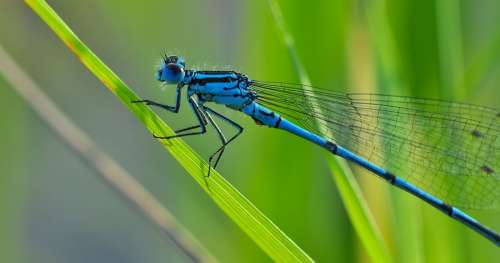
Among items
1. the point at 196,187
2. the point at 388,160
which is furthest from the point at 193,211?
the point at 388,160

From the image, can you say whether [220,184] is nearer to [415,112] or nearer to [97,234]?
[415,112]

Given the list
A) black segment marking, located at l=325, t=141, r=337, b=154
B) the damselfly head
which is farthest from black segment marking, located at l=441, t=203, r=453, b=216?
the damselfly head

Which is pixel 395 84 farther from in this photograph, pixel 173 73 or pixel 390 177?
pixel 173 73

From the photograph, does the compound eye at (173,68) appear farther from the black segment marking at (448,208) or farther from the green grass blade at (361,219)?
the black segment marking at (448,208)

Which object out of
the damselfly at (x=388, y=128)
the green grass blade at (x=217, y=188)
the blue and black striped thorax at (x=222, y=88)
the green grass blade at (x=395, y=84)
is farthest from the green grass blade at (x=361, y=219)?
the blue and black striped thorax at (x=222, y=88)

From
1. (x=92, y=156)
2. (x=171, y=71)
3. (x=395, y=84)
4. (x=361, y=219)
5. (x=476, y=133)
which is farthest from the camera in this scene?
(x=476, y=133)

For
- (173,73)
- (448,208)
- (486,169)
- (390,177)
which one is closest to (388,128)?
(390,177)
